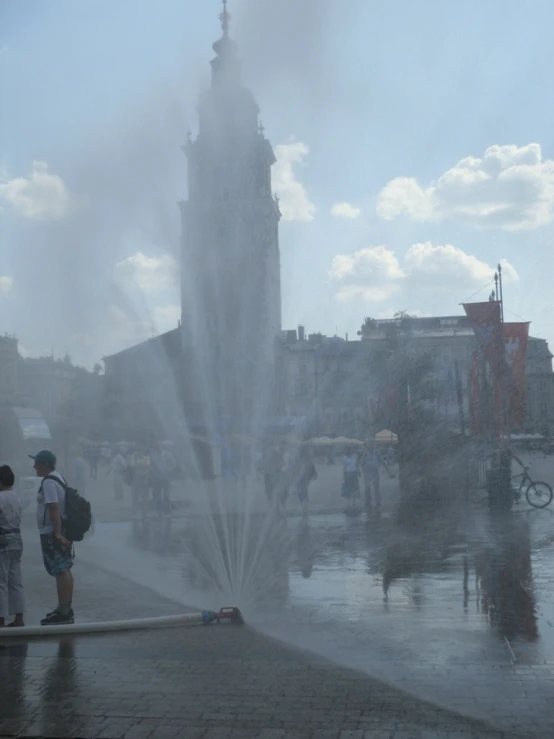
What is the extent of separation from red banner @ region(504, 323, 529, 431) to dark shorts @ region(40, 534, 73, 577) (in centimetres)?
1491

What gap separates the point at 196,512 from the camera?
71.7ft

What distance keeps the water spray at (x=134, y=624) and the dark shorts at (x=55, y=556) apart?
0.57 m

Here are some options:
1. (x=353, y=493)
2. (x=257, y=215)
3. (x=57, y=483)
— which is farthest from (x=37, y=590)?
(x=257, y=215)

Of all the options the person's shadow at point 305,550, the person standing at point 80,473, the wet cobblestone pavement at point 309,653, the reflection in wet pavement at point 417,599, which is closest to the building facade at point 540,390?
the person standing at point 80,473

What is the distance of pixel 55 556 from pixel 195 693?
2.83 metres

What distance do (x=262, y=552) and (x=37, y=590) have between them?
408 cm

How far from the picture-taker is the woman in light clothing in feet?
26.5

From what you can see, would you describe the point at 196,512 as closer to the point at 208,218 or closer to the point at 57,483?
the point at 208,218

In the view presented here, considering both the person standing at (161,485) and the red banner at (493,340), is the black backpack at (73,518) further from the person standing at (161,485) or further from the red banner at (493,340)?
the red banner at (493,340)

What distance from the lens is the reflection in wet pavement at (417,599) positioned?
20.1 ft

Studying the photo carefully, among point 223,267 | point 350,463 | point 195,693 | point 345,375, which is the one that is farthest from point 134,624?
point 345,375

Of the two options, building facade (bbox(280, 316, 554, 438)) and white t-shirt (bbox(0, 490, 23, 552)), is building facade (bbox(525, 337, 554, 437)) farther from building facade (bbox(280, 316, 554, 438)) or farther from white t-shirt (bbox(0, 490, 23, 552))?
white t-shirt (bbox(0, 490, 23, 552))

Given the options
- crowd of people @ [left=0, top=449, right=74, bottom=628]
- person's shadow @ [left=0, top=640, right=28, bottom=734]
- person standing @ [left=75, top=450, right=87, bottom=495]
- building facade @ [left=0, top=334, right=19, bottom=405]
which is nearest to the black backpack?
crowd of people @ [left=0, top=449, right=74, bottom=628]

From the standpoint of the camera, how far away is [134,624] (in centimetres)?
799
